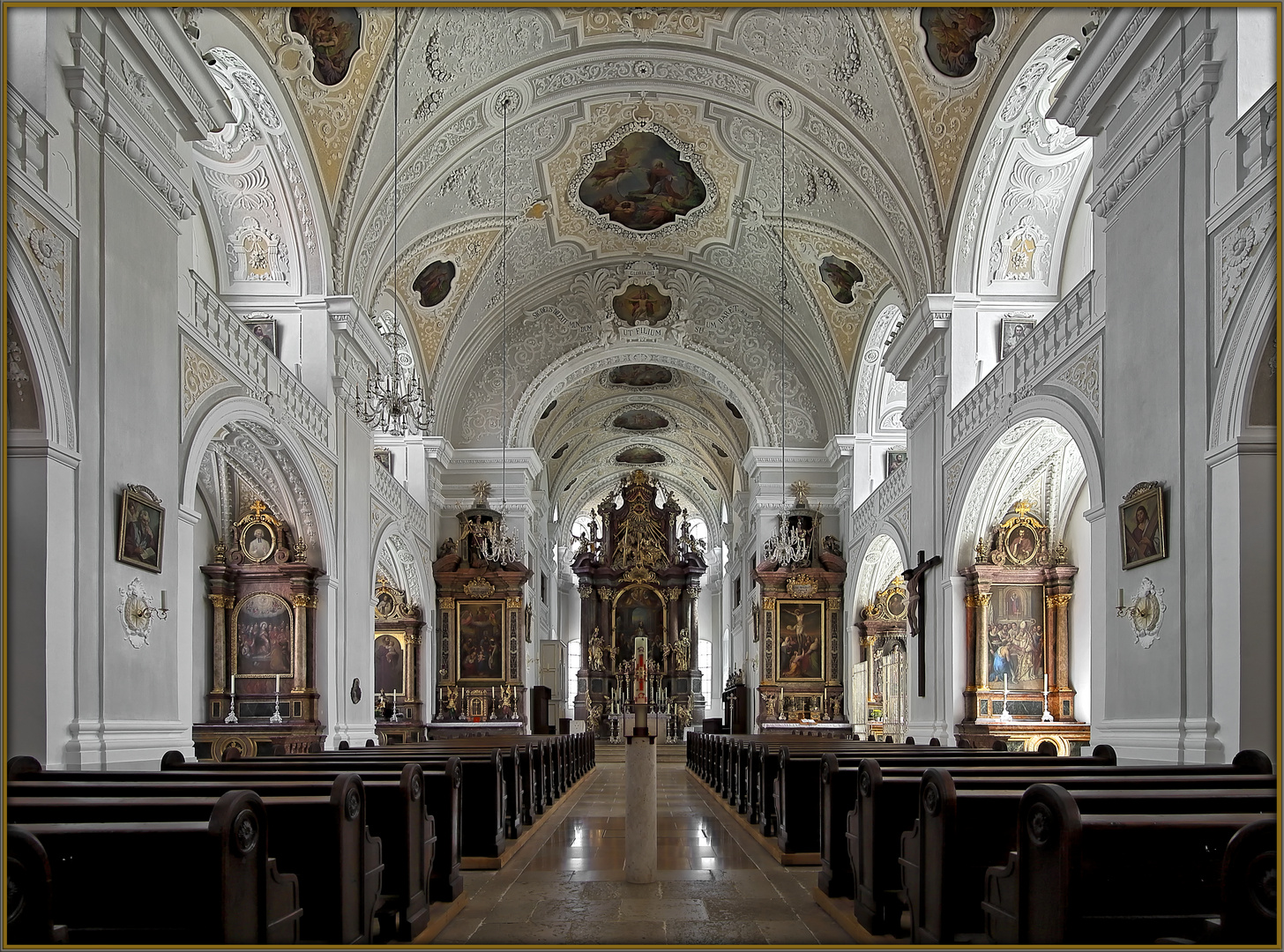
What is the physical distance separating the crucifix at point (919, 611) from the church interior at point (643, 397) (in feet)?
0.34

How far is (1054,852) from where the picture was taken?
350 cm

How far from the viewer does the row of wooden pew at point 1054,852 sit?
3441mm

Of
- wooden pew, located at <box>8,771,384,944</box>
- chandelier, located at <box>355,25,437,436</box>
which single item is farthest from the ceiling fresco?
wooden pew, located at <box>8,771,384,944</box>

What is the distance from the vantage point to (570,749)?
15.2 m

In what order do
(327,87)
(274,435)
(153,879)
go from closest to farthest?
(153,879) < (274,435) < (327,87)

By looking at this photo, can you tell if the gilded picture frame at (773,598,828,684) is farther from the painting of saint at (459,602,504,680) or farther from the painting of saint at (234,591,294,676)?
the painting of saint at (234,591,294,676)

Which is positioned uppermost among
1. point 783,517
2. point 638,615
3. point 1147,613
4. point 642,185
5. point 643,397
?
point 642,185

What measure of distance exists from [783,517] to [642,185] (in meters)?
6.11

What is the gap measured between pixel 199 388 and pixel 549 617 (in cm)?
2395

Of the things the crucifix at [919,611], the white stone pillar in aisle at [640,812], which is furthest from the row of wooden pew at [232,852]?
the crucifix at [919,611]

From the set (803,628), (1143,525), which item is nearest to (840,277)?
(803,628)

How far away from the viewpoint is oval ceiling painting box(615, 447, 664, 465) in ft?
114

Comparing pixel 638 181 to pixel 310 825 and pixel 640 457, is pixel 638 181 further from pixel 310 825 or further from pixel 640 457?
pixel 640 457

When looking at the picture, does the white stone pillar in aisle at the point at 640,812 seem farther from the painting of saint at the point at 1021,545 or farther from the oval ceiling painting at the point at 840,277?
the oval ceiling painting at the point at 840,277
